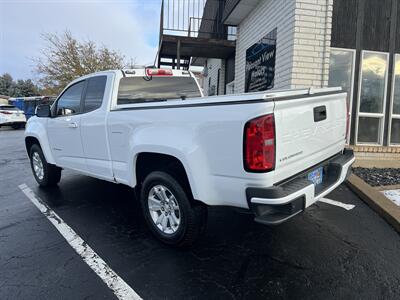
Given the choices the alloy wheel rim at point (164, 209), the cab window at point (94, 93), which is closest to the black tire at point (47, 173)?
the cab window at point (94, 93)

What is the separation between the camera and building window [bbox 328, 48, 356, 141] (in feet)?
24.8

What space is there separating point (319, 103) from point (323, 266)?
1.55 m

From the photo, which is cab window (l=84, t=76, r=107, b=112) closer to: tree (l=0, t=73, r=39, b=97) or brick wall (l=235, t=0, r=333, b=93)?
brick wall (l=235, t=0, r=333, b=93)

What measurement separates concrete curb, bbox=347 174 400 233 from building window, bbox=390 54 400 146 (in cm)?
313

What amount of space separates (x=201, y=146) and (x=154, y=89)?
2.18m

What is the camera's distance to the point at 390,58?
7688 millimetres

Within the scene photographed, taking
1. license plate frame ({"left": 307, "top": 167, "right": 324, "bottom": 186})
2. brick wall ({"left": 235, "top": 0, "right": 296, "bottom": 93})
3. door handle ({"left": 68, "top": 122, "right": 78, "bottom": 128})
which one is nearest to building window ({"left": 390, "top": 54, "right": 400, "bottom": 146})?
brick wall ({"left": 235, "top": 0, "right": 296, "bottom": 93})

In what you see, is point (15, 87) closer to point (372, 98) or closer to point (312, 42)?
point (312, 42)

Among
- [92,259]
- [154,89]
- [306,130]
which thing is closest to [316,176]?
[306,130]

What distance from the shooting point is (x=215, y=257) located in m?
3.33

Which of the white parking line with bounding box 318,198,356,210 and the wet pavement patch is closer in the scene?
the white parking line with bounding box 318,198,356,210

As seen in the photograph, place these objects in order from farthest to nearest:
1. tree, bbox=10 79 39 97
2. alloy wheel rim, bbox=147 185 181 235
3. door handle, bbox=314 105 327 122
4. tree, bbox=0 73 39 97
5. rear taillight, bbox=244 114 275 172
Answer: tree, bbox=0 73 39 97, tree, bbox=10 79 39 97, alloy wheel rim, bbox=147 185 181 235, door handle, bbox=314 105 327 122, rear taillight, bbox=244 114 275 172

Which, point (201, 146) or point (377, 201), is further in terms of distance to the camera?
point (377, 201)

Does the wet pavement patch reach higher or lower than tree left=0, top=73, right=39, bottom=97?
lower
